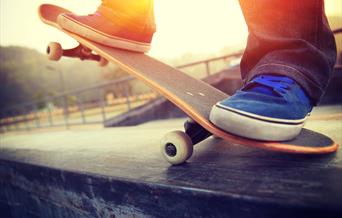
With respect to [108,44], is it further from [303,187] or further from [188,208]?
[303,187]

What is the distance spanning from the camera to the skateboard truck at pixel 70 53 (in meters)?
1.57

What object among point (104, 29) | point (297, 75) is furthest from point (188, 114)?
point (104, 29)

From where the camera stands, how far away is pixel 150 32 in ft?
5.11

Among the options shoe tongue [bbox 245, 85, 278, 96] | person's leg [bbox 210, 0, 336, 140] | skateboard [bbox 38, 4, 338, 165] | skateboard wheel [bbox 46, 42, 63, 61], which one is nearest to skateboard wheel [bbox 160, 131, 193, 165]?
skateboard [bbox 38, 4, 338, 165]

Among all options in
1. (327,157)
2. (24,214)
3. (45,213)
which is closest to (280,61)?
(327,157)

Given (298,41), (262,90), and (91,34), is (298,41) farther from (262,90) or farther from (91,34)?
(91,34)

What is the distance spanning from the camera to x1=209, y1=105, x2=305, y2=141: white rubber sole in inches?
29.9

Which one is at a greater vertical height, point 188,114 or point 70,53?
point 70,53

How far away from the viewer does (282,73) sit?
2.72ft

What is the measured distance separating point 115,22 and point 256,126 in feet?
3.33

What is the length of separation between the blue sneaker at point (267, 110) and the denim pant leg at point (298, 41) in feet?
0.14

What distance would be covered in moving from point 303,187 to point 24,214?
5.01 ft

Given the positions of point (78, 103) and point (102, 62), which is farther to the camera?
point (78, 103)

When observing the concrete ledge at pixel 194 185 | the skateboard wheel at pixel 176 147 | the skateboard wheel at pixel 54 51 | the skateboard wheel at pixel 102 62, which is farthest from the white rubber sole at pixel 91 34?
the skateboard wheel at pixel 176 147
